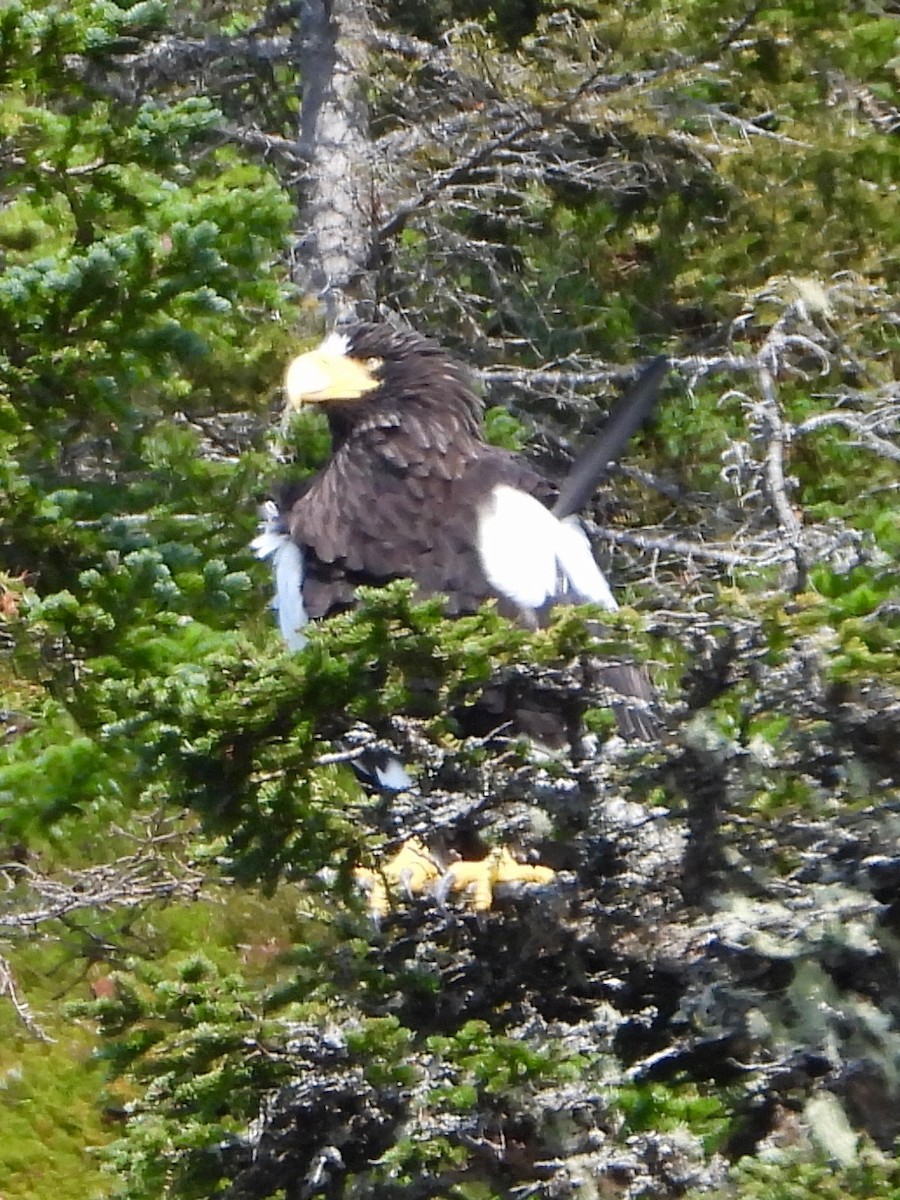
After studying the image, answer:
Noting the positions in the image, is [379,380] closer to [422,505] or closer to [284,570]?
[422,505]

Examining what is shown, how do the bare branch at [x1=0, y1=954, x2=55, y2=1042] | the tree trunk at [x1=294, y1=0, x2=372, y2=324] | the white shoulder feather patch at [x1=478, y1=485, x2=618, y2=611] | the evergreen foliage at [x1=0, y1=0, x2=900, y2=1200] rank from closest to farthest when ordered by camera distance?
the evergreen foliage at [x1=0, y1=0, x2=900, y2=1200]
the white shoulder feather patch at [x1=478, y1=485, x2=618, y2=611]
the bare branch at [x1=0, y1=954, x2=55, y2=1042]
the tree trunk at [x1=294, y1=0, x2=372, y2=324]

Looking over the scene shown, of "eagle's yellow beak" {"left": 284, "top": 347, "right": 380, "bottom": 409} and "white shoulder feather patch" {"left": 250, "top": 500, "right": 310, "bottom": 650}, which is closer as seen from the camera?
"white shoulder feather patch" {"left": 250, "top": 500, "right": 310, "bottom": 650}

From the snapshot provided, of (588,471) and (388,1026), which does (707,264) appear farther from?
(388,1026)

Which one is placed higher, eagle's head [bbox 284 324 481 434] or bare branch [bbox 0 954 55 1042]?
eagle's head [bbox 284 324 481 434]

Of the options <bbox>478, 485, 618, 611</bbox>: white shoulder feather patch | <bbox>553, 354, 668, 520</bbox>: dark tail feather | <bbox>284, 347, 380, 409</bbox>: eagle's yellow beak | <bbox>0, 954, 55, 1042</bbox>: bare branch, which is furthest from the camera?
<bbox>0, 954, 55, 1042</bbox>: bare branch

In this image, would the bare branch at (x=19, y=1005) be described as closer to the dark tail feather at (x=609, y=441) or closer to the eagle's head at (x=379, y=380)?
the eagle's head at (x=379, y=380)

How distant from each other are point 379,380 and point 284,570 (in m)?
0.83

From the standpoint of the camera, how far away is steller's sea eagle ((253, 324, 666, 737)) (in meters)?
4.18

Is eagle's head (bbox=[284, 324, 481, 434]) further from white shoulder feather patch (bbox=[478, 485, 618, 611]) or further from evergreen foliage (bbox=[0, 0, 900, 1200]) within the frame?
white shoulder feather patch (bbox=[478, 485, 618, 611])

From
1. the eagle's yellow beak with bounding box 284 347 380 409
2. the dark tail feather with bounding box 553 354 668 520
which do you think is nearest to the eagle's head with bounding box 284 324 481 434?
the eagle's yellow beak with bounding box 284 347 380 409

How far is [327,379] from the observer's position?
4789mm

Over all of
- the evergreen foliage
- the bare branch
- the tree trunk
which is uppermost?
the tree trunk

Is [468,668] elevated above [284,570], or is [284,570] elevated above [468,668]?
[284,570]

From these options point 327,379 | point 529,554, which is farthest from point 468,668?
point 327,379
